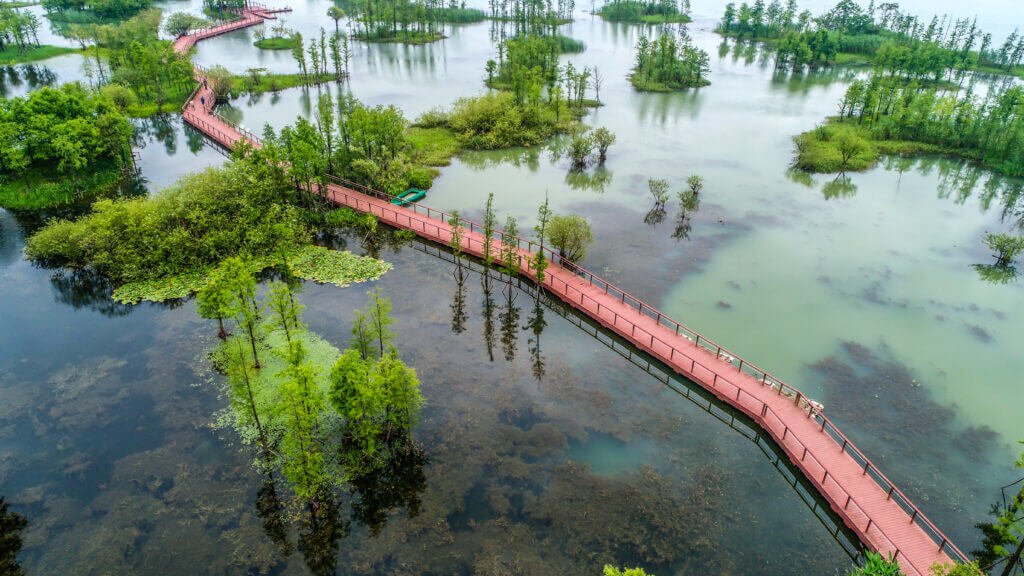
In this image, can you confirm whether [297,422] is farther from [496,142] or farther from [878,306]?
[496,142]

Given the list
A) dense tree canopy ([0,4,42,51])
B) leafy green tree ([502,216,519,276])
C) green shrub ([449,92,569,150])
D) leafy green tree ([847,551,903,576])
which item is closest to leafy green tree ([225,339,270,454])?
leafy green tree ([502,216,519,276])

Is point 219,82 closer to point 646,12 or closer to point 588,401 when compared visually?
point 588,401

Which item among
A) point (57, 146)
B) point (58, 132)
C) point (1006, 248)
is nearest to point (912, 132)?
point (1006, 248)

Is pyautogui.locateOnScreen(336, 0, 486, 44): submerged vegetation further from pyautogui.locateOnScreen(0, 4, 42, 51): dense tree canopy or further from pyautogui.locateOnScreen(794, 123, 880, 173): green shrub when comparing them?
pyautogui.locateOnScreen(794, 123, 880, 173): green shrub

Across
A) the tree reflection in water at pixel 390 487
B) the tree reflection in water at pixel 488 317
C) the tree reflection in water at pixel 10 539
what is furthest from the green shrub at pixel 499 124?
the tree reflection in water at pixel 10 539

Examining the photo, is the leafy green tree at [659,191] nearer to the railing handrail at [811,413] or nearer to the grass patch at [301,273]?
the railing handrail at [811,413]

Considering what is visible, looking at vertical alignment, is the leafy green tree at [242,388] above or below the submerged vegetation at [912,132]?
below

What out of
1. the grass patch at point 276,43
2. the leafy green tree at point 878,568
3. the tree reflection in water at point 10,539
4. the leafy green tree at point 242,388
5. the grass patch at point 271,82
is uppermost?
the grass patch at point 276,43
